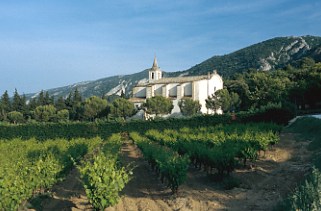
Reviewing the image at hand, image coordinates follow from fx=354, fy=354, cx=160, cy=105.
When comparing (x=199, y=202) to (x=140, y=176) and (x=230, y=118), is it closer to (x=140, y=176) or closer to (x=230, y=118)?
(x=140, y=176)

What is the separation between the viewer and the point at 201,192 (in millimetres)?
12047

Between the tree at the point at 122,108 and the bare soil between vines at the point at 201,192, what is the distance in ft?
163

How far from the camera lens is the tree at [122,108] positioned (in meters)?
66.2

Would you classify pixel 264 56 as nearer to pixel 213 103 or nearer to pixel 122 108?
pixel 213 103

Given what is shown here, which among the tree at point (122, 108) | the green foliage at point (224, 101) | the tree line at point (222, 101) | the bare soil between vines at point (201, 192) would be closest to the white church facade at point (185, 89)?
the green foliage at point (224, 101)

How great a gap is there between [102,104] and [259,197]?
204ft

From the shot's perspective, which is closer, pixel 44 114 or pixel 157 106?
pixel 157 106

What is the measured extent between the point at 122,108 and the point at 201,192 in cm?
5517

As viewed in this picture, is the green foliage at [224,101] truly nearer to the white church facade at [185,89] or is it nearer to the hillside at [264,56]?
the white church facade at [185,89]

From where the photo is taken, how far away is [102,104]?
234ft

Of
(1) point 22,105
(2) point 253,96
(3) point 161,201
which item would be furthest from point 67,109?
(3) point 161,201

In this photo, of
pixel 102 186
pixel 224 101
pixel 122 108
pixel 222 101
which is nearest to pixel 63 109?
pixel 122 108

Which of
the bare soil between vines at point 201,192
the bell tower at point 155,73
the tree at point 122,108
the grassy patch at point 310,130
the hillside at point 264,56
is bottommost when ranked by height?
the bare soil between vines at point 201,192

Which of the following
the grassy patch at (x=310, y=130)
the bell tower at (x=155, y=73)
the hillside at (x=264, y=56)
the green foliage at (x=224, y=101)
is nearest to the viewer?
the grassy patch at (x=310, y=130)
